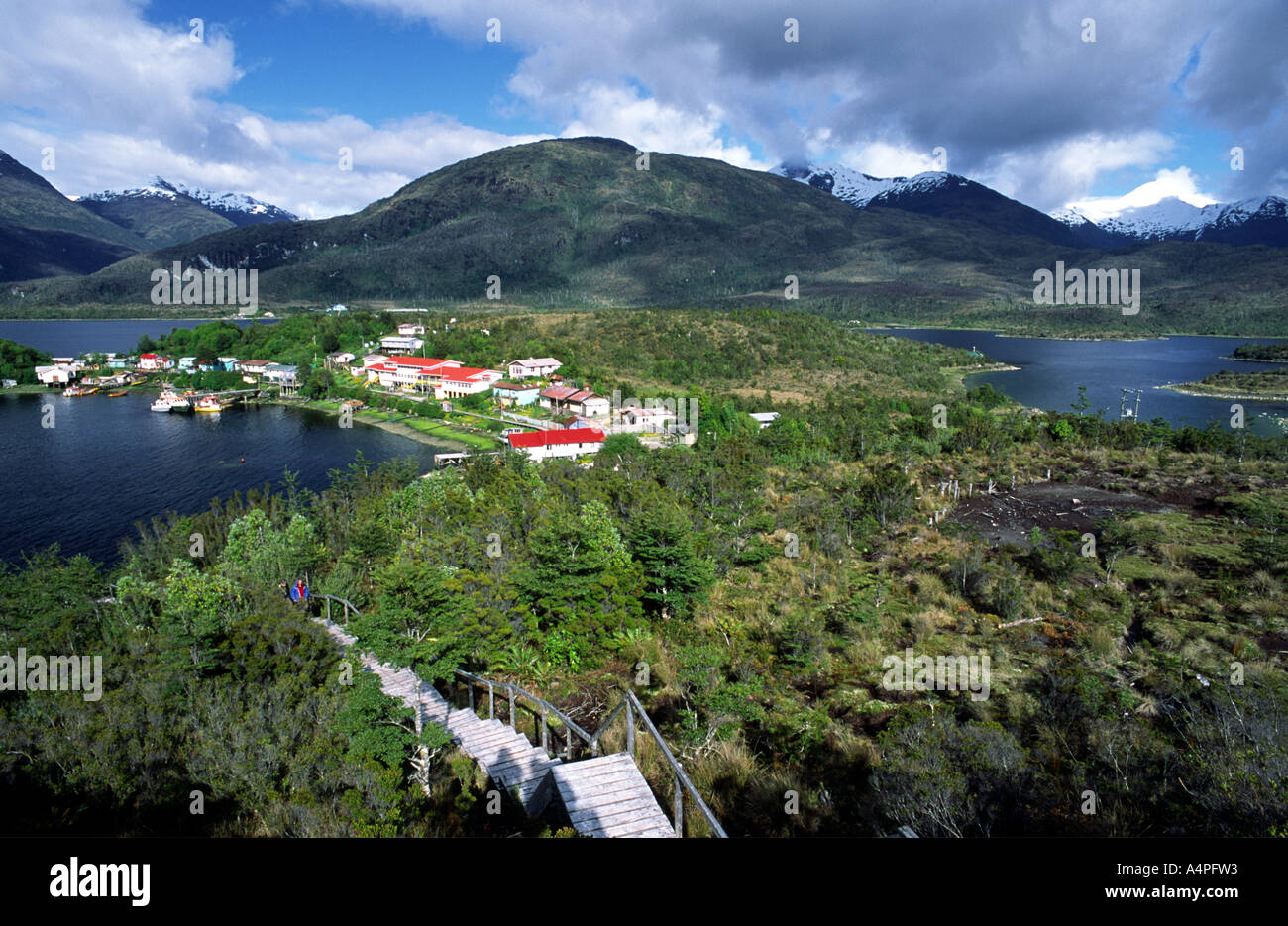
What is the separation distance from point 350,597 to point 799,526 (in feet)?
39.8

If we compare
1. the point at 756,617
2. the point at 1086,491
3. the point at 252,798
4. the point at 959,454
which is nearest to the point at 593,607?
the point at 756,617

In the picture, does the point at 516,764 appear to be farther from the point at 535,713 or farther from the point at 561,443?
the point at 561,443

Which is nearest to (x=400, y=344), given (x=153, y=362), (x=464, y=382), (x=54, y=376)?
(x=464, y=382)

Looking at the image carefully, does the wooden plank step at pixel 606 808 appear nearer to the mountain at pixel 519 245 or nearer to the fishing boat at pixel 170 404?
the fishing boat at pixel 170 404

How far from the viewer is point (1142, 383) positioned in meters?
62.1

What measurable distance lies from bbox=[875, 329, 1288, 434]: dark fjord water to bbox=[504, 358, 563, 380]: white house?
123 feet

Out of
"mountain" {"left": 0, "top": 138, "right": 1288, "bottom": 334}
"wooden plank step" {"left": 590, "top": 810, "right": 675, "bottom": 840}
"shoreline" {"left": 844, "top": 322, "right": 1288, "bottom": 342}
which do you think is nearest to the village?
"wooden plank step" {"left": 590, "top": 810, "right": 675, "bottom": 840}

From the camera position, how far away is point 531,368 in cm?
5294

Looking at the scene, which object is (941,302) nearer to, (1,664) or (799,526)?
(799,526)

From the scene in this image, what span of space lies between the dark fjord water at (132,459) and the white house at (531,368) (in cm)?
1255

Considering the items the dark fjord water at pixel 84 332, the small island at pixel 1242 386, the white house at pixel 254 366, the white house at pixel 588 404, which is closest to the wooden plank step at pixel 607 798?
the white house at pixel 588 404

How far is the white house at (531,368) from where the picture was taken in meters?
52.8
